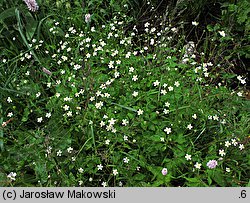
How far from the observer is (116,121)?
2281 mm

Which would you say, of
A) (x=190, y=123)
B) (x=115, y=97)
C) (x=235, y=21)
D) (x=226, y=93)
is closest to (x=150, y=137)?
(x=190, y=123)

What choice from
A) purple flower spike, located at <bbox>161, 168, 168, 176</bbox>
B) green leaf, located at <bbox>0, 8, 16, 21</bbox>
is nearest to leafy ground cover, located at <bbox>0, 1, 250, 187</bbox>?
purple flower spike, located at <bbox>161, 168, 168, 176</bbox>

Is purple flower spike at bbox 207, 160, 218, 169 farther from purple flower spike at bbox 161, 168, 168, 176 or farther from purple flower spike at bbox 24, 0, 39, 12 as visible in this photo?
purple flower spike at bbox 24, 0, 39, 12

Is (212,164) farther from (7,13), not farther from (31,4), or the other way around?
(7,13)

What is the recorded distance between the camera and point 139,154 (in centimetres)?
224

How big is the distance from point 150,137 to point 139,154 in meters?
0.14

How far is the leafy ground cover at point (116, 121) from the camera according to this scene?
216cm

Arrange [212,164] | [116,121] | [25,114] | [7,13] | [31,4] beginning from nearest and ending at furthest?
[212,164] < [116,121] < [25,114] < [31,4] < [7,13]

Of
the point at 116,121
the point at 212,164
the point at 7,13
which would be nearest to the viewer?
the point at 212,164

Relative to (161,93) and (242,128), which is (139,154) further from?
(242,128)

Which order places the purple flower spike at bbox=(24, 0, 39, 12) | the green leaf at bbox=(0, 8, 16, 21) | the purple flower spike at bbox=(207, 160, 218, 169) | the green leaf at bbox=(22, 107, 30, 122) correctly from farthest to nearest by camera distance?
the green leaf at bbox=(0, 8, 16, 21)
the purple flower spike at bbox=(24, 0, 39, 12)
the green leaf at bbox=(22, 107, 30, 122)
the purple flower spike at bbox=(207, 160, 218, 169)

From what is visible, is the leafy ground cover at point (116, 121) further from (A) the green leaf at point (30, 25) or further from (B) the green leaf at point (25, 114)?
(A) the green leaf at point (30, 25)

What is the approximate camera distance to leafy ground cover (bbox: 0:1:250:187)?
2.16 metres

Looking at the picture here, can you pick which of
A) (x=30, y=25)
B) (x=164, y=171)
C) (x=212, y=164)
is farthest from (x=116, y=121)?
(x=30, y=25)
